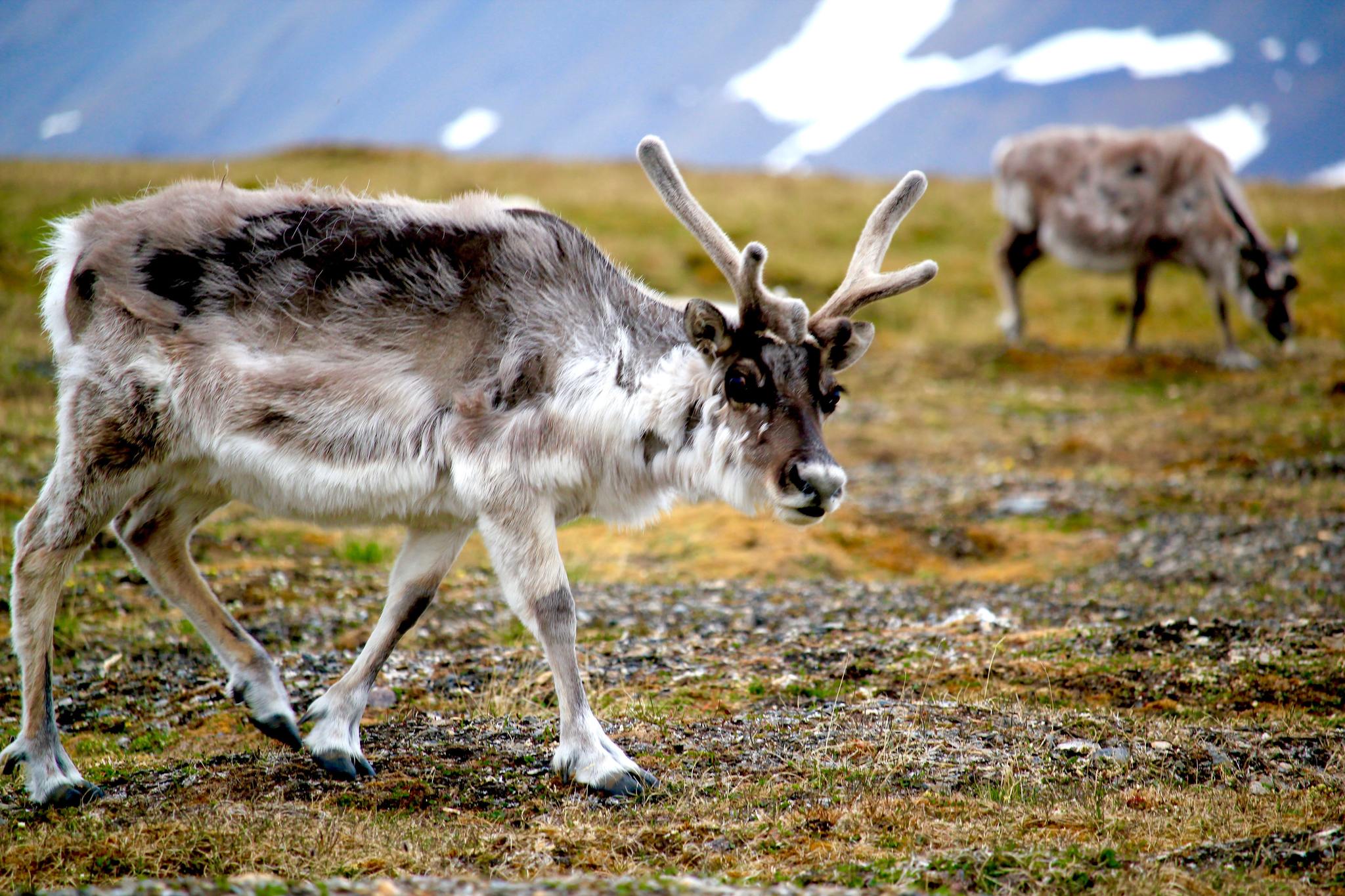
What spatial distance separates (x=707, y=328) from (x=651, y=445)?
66 cm

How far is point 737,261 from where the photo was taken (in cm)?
591

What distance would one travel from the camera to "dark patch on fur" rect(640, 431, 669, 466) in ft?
19.3

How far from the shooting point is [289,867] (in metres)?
4.54

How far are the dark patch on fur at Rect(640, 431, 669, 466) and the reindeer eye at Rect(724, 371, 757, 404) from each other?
0.46 m

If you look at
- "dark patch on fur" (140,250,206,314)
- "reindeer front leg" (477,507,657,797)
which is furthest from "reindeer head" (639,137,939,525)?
"dark patch on fur" (140,250,206,314)

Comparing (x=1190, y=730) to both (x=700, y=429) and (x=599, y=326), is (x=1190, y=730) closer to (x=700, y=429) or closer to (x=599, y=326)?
(x=700, y=429)

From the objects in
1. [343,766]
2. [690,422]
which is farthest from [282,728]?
[690,422]

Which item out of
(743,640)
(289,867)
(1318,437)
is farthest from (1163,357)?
(289,867)

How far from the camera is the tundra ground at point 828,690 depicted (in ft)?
15.5

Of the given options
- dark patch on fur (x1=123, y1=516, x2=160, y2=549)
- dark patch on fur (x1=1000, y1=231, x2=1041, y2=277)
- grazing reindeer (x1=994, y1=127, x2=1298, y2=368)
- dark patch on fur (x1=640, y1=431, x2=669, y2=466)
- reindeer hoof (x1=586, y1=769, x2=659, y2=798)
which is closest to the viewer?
reindeer hoof (x1=586, y1=769, x2=659, y2=798)

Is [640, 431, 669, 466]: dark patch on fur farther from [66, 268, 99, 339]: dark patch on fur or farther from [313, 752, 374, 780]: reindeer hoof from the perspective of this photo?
[66, 268, 99, 339]: dark patch on fur

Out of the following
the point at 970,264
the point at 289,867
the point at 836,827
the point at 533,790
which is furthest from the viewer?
the point at 970,264

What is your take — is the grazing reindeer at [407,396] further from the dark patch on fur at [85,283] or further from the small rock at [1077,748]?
the small rock at [1077,748]

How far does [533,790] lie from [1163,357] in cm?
1832
